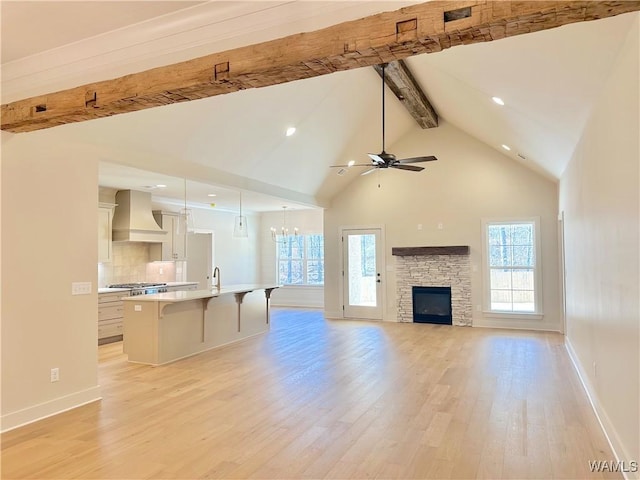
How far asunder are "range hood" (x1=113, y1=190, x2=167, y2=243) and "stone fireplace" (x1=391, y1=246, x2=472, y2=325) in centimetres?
491

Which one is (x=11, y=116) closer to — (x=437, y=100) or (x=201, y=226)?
(x=437, y=100)

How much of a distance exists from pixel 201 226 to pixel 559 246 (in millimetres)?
7696

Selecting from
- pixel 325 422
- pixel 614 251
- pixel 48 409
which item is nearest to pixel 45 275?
pixel 48 409

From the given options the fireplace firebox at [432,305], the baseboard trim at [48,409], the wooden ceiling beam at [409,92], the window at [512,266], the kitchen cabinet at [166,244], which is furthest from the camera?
the kitchen cabinet at [166,244]

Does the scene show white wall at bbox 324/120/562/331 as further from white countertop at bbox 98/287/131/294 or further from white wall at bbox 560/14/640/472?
white countertop at bbox 98/287/131/294

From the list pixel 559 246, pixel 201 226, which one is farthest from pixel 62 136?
pixel 559 246

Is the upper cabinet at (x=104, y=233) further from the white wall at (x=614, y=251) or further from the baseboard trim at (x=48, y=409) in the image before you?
the white wall at (x=614, y=251)

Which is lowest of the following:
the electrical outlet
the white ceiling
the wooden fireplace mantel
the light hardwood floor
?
the light hardwood floor

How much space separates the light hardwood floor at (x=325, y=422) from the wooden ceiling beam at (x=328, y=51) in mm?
2392

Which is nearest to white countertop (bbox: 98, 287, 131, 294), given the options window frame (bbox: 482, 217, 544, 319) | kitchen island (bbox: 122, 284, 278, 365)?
kitchen island (bbox: 122, 284, 278, 365)

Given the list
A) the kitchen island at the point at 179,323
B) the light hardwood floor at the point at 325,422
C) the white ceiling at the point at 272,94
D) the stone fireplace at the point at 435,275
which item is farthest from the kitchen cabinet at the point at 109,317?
the stone fireplace at the point at 435,275

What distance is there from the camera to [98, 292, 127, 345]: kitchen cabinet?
23.1ft

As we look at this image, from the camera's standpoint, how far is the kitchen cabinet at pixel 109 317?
7027 mm

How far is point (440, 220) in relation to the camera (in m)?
A: 8.77
